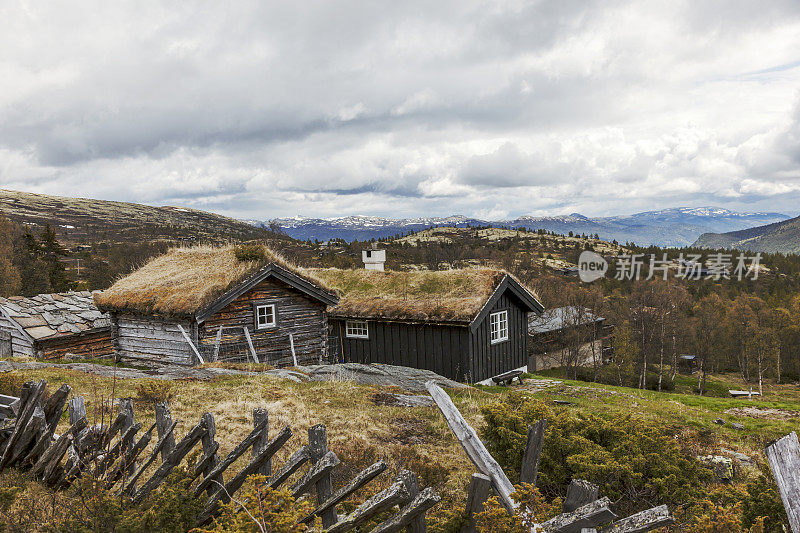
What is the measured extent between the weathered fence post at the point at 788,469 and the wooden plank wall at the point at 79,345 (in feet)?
80.4

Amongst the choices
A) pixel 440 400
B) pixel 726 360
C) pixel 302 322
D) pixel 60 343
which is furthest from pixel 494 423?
pixel 726 360

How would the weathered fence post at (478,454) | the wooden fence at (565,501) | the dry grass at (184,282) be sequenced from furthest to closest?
1. the dry grass at (184,282)
2. the weathered fence post at (478,454)
3. the wooden fence at (565,501)

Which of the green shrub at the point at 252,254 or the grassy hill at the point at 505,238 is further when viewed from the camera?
the grassy hill at the point at 505,238

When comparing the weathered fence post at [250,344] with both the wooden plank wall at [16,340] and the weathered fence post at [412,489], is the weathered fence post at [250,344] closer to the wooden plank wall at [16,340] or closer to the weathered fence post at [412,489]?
the wooden plank wall at [16,340]

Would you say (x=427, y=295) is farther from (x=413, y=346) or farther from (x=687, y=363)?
(x=687, y=363)

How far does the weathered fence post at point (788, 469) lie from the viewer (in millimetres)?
4074

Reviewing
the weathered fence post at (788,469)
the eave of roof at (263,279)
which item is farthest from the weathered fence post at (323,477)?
the eave of roof at (263,279)

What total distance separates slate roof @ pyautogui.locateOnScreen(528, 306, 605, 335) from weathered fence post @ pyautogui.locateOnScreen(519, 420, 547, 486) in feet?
130

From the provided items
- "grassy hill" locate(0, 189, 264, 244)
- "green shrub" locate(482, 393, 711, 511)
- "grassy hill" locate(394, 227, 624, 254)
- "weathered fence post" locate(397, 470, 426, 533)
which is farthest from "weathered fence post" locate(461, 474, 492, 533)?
"grassy hill" locate(394, 227, 624, 254)

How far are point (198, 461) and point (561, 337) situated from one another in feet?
145

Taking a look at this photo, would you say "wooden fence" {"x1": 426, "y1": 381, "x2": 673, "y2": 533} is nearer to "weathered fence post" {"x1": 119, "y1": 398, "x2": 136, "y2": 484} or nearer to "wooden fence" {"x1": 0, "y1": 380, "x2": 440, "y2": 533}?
"wooden fence" {"x1": 0, "y1": 380, "x2": 440, "y2": 533}

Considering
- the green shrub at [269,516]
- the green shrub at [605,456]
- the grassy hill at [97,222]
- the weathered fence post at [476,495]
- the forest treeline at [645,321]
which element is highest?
the grassy hill at [97,222]

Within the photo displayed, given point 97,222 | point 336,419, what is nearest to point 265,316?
point 336,419

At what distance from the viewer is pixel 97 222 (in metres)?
156
